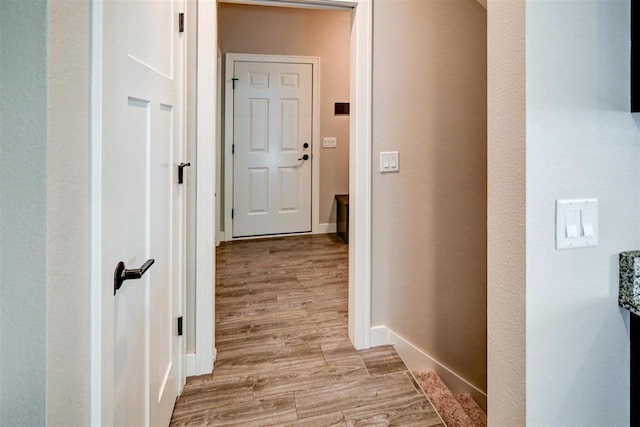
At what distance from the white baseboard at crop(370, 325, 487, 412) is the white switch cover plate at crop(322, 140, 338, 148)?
3.11 meters

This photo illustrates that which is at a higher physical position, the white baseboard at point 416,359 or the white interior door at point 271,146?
the white interior door at point 271,146

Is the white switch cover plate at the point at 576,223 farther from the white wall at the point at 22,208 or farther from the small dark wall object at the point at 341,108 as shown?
the small dark wall object at the point at 341,108

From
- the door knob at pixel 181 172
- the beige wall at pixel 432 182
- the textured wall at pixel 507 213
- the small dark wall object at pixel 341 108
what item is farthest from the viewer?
the small dark wall object at pixel 341 108

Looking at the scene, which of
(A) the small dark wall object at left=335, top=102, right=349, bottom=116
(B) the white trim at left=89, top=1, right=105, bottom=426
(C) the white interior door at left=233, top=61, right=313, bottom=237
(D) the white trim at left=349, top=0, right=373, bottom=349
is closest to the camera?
(B) the white trim at left=89, top=1, right=105, bottom=426

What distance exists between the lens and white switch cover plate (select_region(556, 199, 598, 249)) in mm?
824

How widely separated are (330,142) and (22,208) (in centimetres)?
448

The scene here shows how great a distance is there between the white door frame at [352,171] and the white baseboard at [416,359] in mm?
81

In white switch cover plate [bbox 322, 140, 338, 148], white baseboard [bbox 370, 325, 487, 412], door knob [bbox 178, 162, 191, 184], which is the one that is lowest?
white baseboard [bbox 370, 325, 487, 412]

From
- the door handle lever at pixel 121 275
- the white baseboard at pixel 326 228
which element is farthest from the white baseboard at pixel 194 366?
the white baseboard at pixel 326 228

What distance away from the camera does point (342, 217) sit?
463cm

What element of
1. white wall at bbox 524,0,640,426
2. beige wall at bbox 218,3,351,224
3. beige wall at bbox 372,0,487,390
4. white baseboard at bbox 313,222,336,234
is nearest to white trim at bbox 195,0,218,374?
beige wall at bbox 372,0,487,390

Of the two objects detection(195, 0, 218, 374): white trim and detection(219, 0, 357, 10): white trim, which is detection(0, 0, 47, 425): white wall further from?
detection(219, 0, 357, 10): white trim

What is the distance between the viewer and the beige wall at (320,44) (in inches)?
173

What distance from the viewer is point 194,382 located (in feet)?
Result: 5.92
